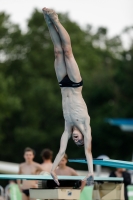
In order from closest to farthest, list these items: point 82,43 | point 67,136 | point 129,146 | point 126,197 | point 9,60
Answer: point 67,136 < point 126,197 < point 129,146 < point 9,60 < point 82,43

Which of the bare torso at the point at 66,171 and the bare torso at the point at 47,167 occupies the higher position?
the bare torso at the point at 47,167

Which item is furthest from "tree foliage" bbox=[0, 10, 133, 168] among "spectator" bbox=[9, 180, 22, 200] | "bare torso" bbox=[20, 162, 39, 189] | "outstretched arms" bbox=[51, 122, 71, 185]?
"outstretched arms" bbox=[51, 122, 71, 185]

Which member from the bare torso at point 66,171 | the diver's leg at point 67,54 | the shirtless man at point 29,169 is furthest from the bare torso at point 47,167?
the diver's leg at point 67,54

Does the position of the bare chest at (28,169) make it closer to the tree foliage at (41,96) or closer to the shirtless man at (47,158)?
the shirtless man at (47,158)

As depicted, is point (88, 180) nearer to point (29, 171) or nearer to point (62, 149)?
point (62, 149)

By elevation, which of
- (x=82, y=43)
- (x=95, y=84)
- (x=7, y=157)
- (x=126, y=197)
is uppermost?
(x=82, y=43)

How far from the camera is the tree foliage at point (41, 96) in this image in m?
56.3

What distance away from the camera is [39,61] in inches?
2424

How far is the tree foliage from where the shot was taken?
5631 cm

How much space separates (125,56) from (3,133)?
11021 millimetres

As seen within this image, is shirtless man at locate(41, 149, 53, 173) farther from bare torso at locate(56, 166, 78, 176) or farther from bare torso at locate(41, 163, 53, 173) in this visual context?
bare torso at locate(56, 166, 78, 176)

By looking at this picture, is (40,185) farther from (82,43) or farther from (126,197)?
(82,43)

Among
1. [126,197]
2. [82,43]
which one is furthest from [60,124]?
[126,197]

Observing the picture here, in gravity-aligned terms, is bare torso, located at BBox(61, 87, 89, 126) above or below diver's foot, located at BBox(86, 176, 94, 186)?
above
